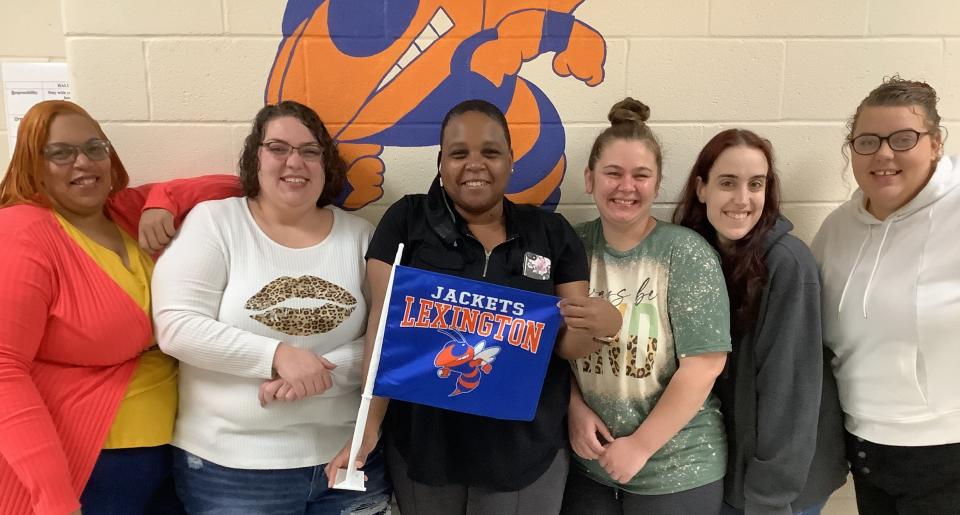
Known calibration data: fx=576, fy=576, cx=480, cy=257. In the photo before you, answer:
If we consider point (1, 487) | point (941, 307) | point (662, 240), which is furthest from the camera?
point (662, 240)

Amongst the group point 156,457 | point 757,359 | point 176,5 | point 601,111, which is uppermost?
point 176,5

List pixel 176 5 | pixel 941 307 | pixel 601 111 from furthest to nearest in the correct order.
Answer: pixel 601 111
pixel 176 5
pixel 941 307

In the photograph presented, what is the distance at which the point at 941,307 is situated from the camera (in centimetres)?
152

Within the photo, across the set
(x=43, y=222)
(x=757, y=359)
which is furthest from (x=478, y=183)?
(x=43, y=222)

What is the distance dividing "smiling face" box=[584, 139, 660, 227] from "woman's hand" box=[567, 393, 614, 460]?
1.76 feet

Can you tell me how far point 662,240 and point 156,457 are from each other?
153 cm

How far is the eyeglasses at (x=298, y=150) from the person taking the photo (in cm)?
165

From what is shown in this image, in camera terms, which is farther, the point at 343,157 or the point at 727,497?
the point at 343,157

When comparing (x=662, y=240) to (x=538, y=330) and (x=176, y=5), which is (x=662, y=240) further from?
(x=176, y=5)

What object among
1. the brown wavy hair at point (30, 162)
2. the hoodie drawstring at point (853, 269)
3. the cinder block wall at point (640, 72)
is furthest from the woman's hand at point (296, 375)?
the hoodie drawstring at point (853, 269)

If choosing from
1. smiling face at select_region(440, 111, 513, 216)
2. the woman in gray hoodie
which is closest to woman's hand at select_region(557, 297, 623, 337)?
smiling face at select_region(440, 111, 513, 216)

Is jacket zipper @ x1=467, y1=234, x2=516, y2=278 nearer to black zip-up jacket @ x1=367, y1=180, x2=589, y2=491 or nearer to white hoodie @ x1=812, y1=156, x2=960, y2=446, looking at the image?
black zip-up jacket @ x1=367, y1=180, x2=589, y2=491

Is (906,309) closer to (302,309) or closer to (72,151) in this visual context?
(302,309)

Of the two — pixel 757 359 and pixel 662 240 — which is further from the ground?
pixel 662 240
